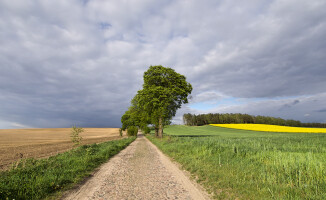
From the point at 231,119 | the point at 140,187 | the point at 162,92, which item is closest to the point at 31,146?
the point at 162,92

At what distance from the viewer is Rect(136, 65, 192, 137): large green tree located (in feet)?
87.4

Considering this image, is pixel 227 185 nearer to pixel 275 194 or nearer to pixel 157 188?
pixel 275 194

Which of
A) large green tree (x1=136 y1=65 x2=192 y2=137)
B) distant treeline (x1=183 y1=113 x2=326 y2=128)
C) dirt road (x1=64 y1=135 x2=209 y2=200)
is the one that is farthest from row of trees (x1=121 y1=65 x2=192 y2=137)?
distant treeline (x1=183 y1=113 x2=326 y2=128)

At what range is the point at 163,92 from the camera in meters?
26.5

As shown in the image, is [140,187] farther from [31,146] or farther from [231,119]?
[231,119]

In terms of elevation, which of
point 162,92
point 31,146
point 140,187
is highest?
point 162,92

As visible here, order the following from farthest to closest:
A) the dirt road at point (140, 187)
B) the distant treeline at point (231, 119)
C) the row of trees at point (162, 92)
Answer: the distant treeline at point (231, 119), the row of trees at point (162, 92), the dirt road at point (140, 187)

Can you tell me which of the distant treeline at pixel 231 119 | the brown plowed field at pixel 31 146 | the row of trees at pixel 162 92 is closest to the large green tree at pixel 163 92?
the row of trees at pixel 162 92

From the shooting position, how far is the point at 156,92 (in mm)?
26547

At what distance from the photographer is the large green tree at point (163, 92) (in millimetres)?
26625

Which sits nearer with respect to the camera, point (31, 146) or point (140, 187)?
point (140, 187)

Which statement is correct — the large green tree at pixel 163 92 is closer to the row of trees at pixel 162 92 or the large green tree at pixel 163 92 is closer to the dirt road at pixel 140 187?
the row of trees at pixel 162 92

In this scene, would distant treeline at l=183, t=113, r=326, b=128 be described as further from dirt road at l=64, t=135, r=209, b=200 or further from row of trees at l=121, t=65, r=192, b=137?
dirt road at l=64, t=135, r=209, b=200

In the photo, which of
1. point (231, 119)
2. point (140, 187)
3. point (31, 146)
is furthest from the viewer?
Answer: point (231, 119)
